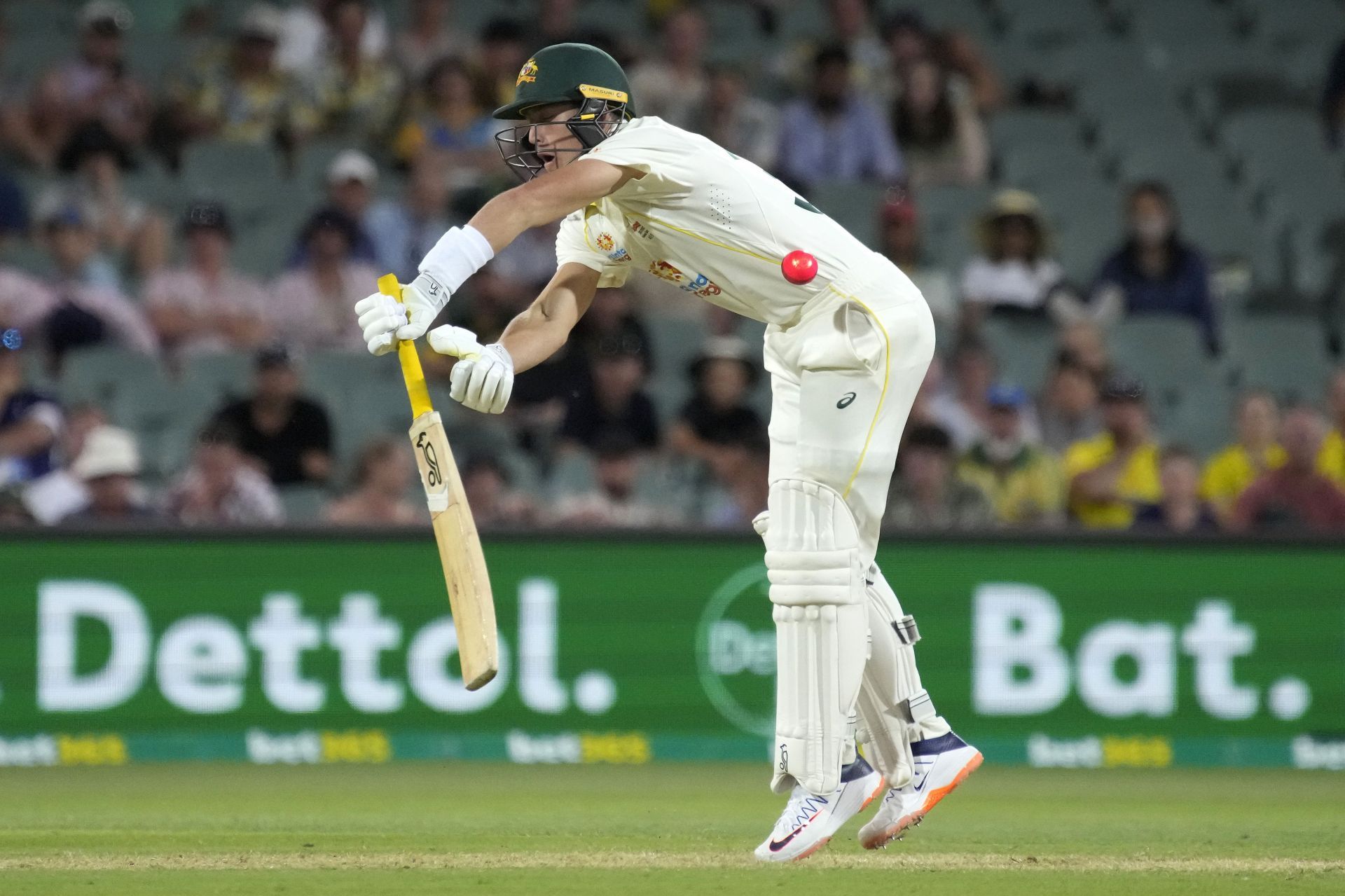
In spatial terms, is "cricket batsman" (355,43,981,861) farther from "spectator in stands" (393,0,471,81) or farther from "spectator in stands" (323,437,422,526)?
"spectator in stands" (393,0,471,81)

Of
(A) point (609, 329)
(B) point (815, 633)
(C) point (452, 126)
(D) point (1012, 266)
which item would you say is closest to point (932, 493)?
(A) point (609, 329)

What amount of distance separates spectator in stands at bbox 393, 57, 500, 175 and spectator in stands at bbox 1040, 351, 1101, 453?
344 centimetres

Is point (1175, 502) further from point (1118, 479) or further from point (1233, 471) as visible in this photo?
point (1233, 471)

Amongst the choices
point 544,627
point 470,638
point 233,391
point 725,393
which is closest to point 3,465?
point 233,391

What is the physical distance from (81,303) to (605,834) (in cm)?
559

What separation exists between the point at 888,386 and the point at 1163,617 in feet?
12.8

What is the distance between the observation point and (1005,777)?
8133 mm

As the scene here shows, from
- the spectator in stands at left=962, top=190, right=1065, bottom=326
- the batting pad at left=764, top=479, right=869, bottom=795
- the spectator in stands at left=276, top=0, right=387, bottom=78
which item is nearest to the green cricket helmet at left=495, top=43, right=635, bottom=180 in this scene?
the batting pad at left=764, top=479, right=869, bottom=795

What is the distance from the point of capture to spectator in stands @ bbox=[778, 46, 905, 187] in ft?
38.7

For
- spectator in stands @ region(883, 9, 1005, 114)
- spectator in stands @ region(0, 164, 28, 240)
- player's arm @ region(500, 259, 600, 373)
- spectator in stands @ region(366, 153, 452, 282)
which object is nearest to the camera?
player's arm @ region(500, 259, 600, 373)

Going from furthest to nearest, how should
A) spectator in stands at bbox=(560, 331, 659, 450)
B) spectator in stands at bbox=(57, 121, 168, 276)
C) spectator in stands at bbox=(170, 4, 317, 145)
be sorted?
spectator in stands at bbox=(170, 4, 317, 145) < spectator in stands at bbox=(57, 121, 168, 276) < spectator in stands at bbox=(560, 331, 659, 450)

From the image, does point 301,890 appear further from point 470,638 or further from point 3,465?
point 3,465

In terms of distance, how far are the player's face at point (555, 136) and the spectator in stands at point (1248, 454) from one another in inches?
217

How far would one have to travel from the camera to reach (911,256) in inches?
429
